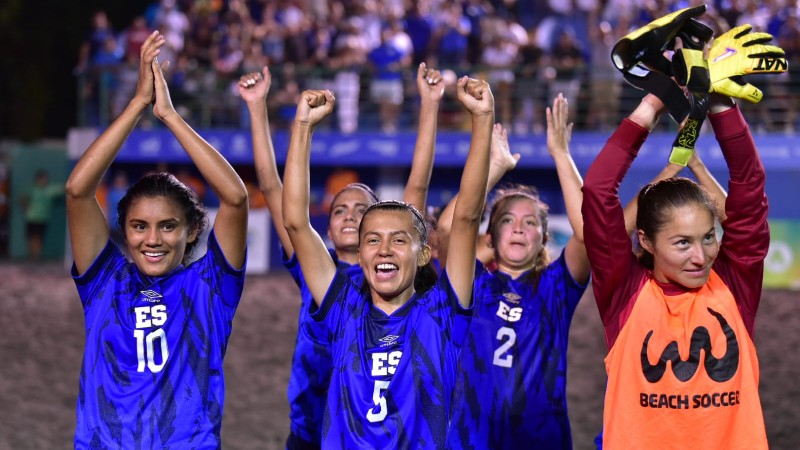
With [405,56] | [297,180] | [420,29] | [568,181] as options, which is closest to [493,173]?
[568,181]

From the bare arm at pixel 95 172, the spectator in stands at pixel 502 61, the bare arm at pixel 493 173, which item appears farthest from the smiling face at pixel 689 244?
the spectator in stands at pixel 502 61

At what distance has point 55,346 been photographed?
33.6ft

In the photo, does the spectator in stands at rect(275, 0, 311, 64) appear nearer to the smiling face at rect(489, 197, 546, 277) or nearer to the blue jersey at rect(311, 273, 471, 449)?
the smiling face at rect(489, 197, 546, 277)

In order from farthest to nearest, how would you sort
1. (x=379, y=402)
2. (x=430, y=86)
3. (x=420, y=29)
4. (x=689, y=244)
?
(x=420, y=29)
(x=430, y=86)
(x=379, y=402)
(x=689, y=244)

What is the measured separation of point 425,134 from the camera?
4344 mm

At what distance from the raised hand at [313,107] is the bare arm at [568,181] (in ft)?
3.12

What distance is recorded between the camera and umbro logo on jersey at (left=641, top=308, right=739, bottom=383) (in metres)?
3.35

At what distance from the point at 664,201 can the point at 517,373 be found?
1.24 meters

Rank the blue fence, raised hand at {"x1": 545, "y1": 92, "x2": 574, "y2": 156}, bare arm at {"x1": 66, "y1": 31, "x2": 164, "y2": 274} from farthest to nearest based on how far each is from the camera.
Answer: the blue fence
raised hand at {"x1": 545, "y1": 92, "x2": 574, "y2": 156}
bare arm at {"x1": 66, "y1": 31, "x2": 164, "y2": 274}

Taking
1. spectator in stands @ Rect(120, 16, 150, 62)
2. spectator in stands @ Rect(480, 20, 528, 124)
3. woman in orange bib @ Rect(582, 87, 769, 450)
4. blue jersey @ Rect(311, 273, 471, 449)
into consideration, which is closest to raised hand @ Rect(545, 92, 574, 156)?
woman in orange bib @ Rect(582, 87, 769, 450)

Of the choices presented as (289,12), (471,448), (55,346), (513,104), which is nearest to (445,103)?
(513,104)

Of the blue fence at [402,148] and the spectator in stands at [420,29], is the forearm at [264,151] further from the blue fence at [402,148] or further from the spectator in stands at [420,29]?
the spectator in stands at [420,29]

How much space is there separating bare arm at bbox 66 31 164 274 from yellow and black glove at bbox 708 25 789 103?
78.3 inches

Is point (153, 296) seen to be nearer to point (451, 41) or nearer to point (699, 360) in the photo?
point (699, 360)
